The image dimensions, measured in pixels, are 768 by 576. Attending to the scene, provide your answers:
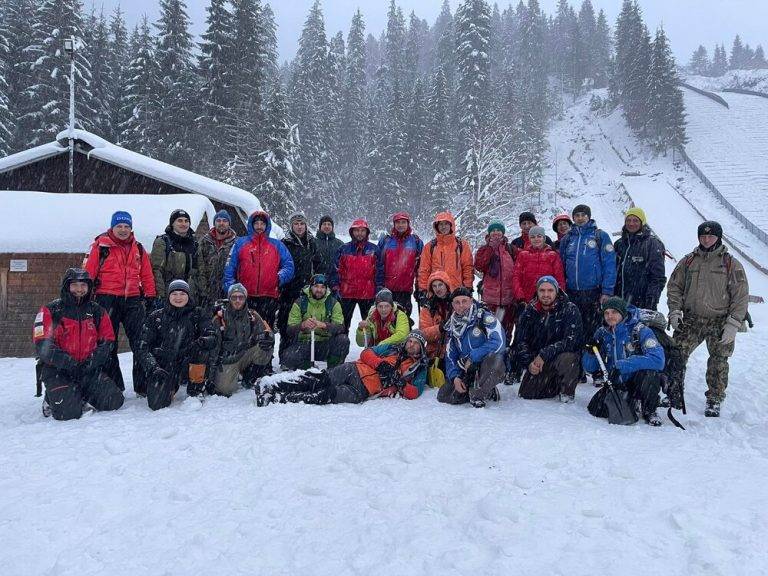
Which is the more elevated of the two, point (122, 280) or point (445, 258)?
point (445, 258)

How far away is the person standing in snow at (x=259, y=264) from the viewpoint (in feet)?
21.3

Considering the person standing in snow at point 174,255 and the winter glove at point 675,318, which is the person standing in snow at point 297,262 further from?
the winter glove at point 675,318

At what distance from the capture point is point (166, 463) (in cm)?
394

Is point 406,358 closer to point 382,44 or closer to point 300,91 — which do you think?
point 300,91

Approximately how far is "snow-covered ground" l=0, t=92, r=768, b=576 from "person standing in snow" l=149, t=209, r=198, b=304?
1.72 metres

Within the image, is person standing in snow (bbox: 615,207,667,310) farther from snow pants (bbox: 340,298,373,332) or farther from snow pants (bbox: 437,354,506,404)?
snow pants (bbox: 340,298,373,332)

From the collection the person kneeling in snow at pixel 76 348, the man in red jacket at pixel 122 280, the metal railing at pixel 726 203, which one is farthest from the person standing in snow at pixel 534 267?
the metal railing at pixel 726 203

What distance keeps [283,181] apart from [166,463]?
24991 mm

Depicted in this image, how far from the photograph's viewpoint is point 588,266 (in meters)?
6.19

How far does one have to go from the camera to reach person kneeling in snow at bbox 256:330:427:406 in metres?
5.53

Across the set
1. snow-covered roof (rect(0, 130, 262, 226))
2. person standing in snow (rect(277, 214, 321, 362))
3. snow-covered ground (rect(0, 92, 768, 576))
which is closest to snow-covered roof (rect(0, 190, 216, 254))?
snow-covered roof (rect(0, 130, 262, 226))

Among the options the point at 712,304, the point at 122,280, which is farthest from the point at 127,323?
the point at 712,304

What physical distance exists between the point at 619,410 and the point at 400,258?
10.9 feet

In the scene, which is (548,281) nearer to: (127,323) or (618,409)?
(618,409)
